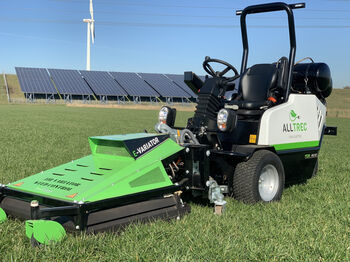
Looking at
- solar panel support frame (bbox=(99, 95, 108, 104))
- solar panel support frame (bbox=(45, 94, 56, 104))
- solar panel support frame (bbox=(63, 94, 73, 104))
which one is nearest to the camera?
solar panel support frame (bbox=(45, 94, 56, 104))

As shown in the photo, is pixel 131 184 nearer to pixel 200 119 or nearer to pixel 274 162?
pixel 200 119

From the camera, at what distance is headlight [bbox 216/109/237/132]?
15.4 ft

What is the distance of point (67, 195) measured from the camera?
3.58 m

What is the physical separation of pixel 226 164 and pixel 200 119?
70cm

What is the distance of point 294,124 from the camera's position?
5547mm

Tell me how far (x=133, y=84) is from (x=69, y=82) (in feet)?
31.9

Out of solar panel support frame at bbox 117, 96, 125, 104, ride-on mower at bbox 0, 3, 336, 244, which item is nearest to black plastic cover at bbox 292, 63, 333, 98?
ride-on mower at bbox 0, 3, 336, 244

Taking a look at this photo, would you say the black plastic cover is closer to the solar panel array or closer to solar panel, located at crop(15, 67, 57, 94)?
the solar panel array

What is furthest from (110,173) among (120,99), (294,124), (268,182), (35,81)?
(35,81)

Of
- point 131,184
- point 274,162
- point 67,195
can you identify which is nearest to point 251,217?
point 274,162

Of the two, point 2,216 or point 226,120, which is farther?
point 226,120

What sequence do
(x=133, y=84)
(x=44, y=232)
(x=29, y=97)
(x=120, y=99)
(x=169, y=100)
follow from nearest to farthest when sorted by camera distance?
(x=44, y=232) → (x=29, y=97) → (x=120, y=99) → (x=169, y=100) → (x=133, y=84)

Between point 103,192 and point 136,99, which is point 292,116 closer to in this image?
point 103,192

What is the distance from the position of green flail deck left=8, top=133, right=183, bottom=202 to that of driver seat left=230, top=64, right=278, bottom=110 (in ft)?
5.30
